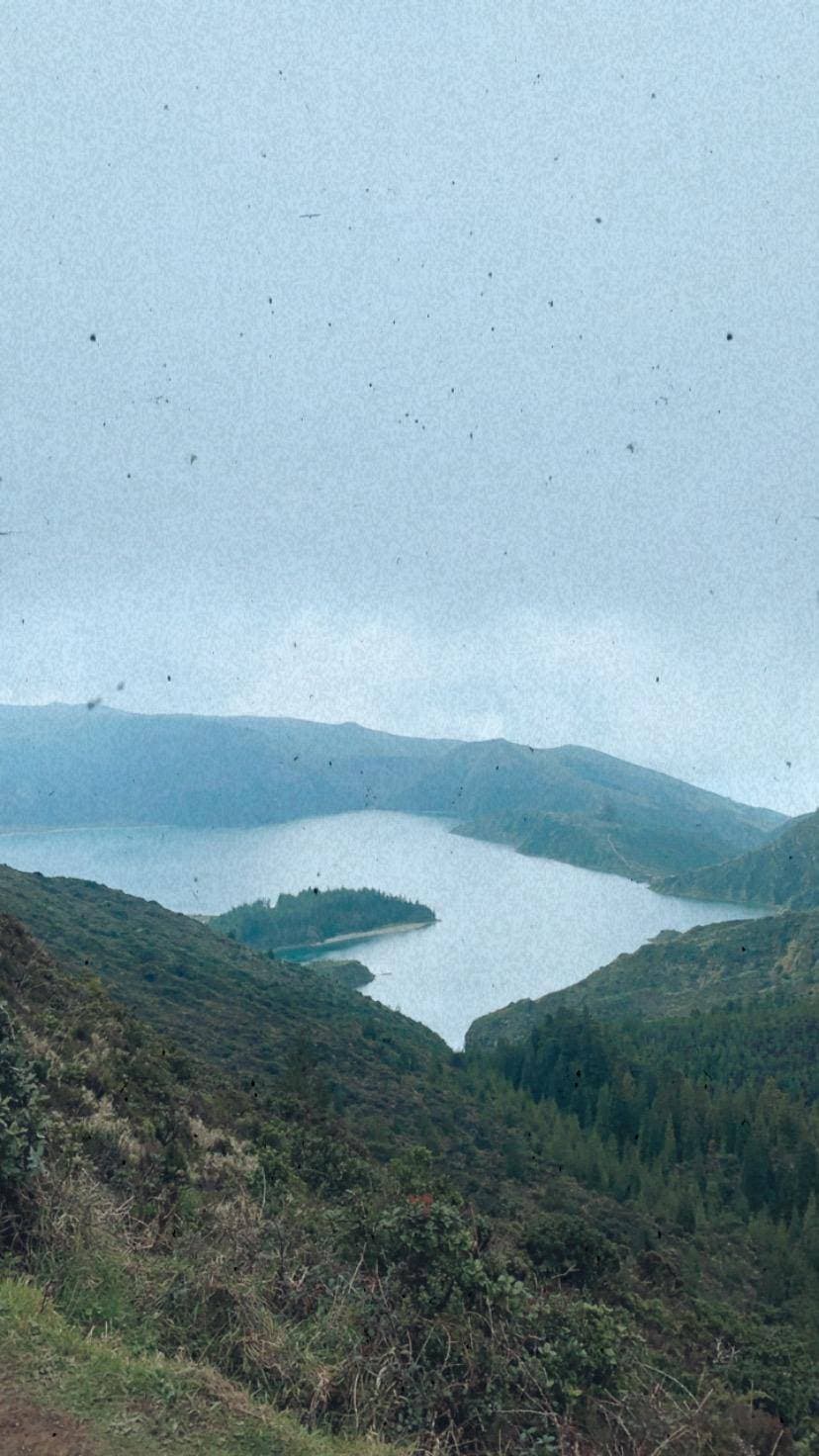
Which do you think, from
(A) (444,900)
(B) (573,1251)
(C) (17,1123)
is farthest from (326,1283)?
(A) (444,900)

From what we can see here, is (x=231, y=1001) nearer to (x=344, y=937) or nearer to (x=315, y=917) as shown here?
(x=344, y=937)

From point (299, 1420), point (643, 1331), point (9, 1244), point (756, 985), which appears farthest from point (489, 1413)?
point (756, 985)

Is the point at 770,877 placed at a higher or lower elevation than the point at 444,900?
higher

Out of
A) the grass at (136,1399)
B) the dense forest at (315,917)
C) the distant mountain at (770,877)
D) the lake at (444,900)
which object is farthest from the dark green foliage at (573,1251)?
the distant mountain at (770,877)

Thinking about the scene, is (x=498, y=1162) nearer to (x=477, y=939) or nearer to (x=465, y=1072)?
(x=465, y=1072)

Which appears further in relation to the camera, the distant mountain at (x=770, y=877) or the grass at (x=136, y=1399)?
the distant mountain at (x=770, y=877)

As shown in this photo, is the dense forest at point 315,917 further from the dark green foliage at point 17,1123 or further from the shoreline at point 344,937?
the dark green foliage at point 17,1123
